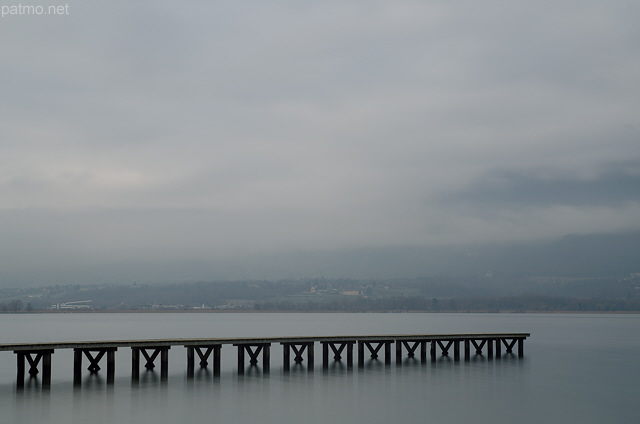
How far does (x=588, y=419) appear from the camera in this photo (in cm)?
2823

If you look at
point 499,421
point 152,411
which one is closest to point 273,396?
point 152,411

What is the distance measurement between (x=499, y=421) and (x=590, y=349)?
144ft

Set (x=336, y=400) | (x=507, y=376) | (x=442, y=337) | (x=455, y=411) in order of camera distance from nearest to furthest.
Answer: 1. (x=455, y=411)
2. (x=336, y=400)
3. (x=507, y=376)
4. (x=442, y=337)

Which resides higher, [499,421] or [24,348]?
[24,348]

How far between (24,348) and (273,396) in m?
11.1

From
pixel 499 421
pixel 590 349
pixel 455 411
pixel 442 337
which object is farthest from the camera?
pixel 590 349

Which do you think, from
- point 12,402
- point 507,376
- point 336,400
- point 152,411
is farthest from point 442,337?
point 12,402

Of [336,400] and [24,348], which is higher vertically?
[24,348]

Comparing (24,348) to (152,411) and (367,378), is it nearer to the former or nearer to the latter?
(152,411)

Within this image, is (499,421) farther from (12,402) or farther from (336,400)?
(12,402)

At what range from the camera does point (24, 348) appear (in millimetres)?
31875

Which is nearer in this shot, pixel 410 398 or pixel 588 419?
pixel 588 419

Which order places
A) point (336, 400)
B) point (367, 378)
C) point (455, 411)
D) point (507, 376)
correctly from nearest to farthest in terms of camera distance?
point (455, 411)
point (336, 400)
point (367, 378)
point (507, 376)

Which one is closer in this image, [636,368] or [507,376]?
[507,376]
